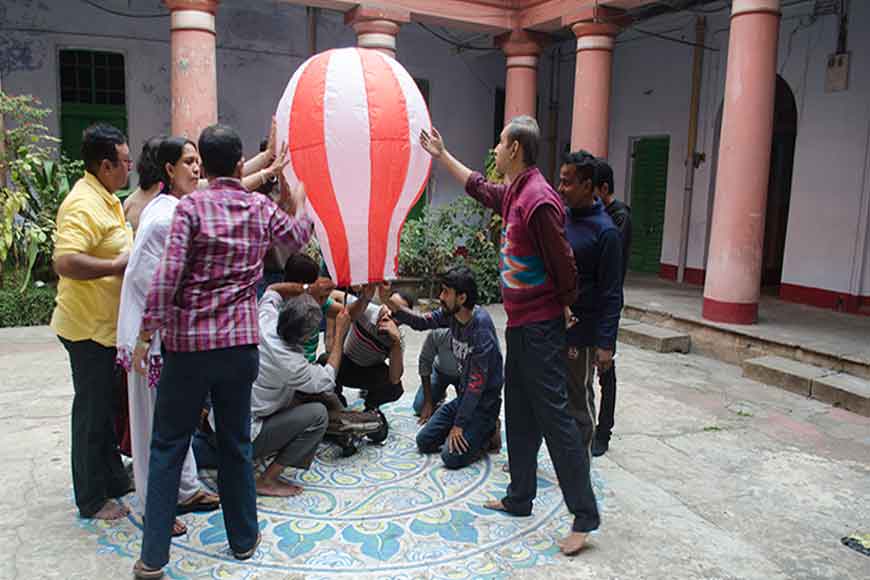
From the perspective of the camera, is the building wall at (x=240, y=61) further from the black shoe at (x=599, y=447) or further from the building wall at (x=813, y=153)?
the black shoe at (x=599, y=447)

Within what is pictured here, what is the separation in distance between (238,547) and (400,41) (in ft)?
33.6

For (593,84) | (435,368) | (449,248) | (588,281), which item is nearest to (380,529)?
(435,368)

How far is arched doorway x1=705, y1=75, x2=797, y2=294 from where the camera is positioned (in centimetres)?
962

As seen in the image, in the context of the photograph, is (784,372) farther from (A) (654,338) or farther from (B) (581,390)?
(B) (581,390)

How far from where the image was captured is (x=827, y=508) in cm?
363

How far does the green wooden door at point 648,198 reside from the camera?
10.9m

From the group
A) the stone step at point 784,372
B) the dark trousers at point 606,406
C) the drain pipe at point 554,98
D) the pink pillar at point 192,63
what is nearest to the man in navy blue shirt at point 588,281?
the dark trousers at point 606,406

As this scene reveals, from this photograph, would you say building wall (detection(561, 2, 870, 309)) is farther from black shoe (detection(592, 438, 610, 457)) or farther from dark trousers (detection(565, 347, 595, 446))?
dark trousers (detection(565, 347, 595, 446))

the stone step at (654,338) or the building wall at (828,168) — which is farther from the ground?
the building wall at (828,168)

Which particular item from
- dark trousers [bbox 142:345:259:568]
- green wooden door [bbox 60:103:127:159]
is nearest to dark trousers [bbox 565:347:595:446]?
dark trousers [bbox 142:345:259:568]

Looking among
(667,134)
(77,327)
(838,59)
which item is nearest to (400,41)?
(667,134)

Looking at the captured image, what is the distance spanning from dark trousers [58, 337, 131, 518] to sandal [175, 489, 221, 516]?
37 centimetres

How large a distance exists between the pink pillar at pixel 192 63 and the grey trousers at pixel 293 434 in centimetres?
502

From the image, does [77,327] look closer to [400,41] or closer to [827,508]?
[827,508]
